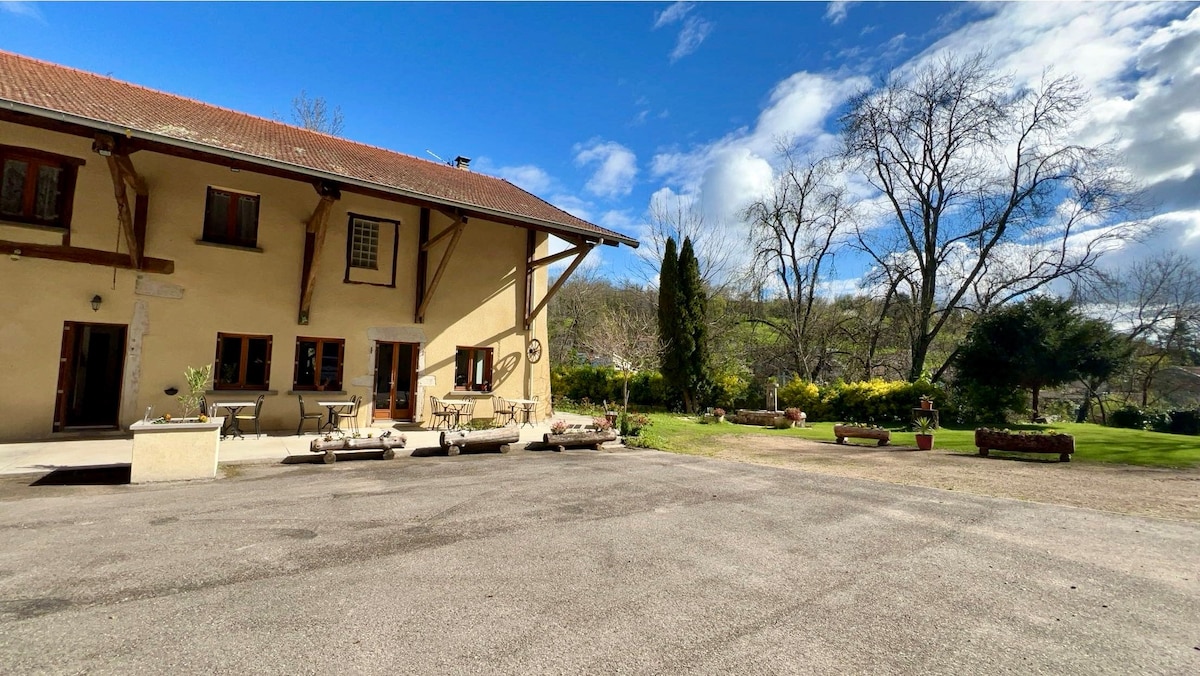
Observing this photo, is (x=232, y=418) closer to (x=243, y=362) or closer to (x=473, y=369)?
(x=243, y=362)

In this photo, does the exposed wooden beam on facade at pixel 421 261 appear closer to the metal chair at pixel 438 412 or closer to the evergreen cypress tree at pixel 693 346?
the metal chair at pixel 438 412

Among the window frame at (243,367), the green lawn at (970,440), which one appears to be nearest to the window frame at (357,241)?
the window frame at (243,367)

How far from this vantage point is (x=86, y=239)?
9.13 meters

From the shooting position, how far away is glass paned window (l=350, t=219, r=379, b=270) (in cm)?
1168

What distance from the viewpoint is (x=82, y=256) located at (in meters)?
9.07

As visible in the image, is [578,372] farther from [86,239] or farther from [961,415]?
[86,239]

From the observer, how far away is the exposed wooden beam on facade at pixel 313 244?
9.80 meters

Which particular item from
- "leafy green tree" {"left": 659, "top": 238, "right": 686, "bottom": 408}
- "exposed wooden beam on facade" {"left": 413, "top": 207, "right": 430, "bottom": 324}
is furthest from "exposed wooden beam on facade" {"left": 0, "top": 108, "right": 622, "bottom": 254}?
"leafy green tree" {"left": 659, "top": 238, "right": 686, "bottom": 408}

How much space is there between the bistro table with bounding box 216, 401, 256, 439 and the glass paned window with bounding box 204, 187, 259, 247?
132 inches

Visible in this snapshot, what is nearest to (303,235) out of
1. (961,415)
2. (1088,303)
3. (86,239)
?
(86,239)

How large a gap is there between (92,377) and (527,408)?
8.80 metres

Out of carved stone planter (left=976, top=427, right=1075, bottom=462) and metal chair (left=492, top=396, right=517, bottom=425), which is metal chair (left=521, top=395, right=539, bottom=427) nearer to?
metal chair (left=492, top=396, right=517, bottom=425)

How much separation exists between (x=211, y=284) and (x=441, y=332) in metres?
4.64

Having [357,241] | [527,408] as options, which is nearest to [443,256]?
[357,241]
